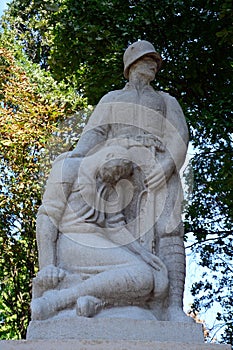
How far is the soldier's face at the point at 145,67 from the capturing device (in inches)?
223

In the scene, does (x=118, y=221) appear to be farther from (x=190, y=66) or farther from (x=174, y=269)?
(x=190, y=66)

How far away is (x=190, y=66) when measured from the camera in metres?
11.1

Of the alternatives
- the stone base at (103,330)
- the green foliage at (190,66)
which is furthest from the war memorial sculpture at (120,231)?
the green foliage at (190,66)

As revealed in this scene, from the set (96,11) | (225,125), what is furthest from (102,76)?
(225,125)

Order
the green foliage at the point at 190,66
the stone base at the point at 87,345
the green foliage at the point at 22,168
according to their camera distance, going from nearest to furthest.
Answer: the stone base at the point at 87,345 → the green foliage at the point at 190,66 → the green foliage at the point at 22,168

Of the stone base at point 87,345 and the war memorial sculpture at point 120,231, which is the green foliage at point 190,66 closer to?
the war memorial sculpture at point 120,231

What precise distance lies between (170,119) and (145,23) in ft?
18.5

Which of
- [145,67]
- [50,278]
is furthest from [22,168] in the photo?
[50,278]

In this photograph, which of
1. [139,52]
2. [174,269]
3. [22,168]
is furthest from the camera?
[22,168]

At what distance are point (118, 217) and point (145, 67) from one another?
58.0 inches

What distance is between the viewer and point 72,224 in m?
4.79

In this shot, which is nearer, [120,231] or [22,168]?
[120,231]

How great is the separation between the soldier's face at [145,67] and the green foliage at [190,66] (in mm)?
4601

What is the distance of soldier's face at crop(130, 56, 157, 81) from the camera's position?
566 cm
